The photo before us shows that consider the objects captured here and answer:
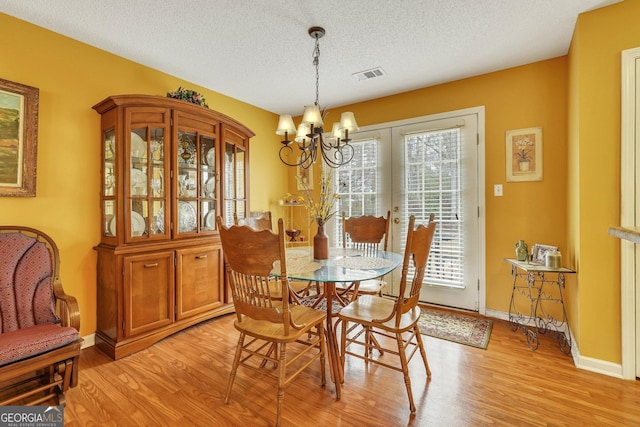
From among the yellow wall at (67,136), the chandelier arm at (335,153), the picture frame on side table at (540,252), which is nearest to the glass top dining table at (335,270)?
the chandelier arm at (335,153)

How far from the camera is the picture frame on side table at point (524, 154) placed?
2789 millimetres

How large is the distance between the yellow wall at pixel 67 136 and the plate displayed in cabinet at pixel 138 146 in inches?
14.4

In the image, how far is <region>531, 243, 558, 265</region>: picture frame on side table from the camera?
2.55 meters

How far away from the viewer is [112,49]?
254cm

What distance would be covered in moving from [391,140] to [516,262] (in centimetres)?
186

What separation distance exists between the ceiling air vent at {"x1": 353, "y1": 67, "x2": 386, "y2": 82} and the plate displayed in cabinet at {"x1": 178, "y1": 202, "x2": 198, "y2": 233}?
7.08 ft

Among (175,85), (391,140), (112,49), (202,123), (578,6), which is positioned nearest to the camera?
(578,6)

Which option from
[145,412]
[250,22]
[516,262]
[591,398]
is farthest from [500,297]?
[250,22]

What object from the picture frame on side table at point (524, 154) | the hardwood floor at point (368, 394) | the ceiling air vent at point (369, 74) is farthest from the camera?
the ceiling air vent at point (369, 74)

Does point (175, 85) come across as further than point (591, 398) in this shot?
Yes

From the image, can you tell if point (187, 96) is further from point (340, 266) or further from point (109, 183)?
point (340, 266)

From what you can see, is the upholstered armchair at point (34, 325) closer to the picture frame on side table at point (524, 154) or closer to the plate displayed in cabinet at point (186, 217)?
the plate displayed in cabinet at point (186, 217)

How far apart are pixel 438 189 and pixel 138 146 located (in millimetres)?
2986

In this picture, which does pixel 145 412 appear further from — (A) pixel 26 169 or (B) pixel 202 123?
(B) pixel 202 123
